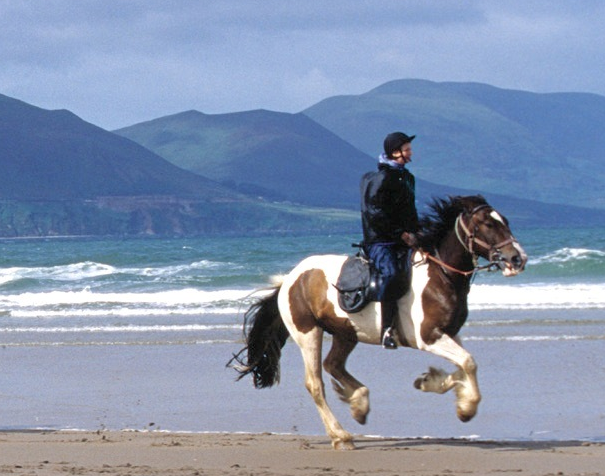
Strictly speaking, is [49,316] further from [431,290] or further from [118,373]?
[431,290]

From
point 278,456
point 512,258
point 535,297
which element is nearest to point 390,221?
point 512,258

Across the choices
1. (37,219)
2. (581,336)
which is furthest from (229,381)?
(37,219)

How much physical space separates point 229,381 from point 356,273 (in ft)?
13.1

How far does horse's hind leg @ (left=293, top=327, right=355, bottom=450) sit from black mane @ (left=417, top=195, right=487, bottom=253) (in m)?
1.12

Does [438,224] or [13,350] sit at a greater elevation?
[438,224]

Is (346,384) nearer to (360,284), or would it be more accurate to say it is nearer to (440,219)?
(360,284)

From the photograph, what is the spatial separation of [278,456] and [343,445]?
0.59 m

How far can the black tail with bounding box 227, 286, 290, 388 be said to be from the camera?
32.6 ft

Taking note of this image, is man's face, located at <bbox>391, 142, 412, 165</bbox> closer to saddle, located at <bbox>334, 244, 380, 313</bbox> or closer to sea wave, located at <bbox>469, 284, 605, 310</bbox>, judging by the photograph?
saddle, located at <bbox>334, 244, 380, 313</bbox>

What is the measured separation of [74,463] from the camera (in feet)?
26.8

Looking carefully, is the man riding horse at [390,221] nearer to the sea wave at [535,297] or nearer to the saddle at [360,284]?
the saddle at [360,284]

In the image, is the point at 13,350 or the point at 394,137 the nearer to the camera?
the point at 394,137

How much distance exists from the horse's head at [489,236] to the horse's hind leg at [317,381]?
140 centimetres

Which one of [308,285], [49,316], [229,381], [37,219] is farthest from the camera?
[37,219]
